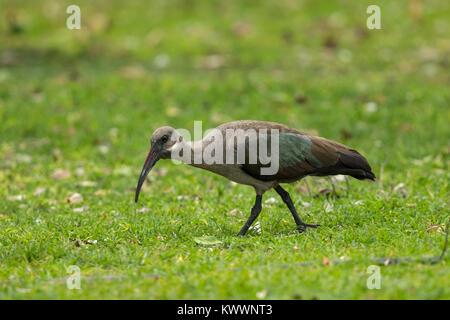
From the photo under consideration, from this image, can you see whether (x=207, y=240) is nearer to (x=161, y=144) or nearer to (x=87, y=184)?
(x=161, y=144)

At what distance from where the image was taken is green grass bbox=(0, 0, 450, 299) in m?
4.52

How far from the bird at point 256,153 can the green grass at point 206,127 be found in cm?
49

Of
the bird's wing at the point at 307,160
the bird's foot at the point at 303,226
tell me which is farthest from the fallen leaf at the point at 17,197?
the bird's foot at the point at 303,226

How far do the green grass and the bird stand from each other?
1.62 ft

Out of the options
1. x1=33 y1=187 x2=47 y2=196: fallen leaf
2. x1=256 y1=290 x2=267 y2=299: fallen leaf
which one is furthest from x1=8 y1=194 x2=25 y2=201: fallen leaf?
x1=256 y1=290 x2=267 y2=299: fallen leaf

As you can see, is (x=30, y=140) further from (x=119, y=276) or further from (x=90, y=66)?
(x=119, y=276)

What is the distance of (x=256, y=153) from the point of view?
5410 millimetres

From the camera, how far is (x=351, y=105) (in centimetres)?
1023

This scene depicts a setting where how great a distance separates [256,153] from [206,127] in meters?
4.17

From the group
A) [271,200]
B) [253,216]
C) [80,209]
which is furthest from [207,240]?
[80,209]

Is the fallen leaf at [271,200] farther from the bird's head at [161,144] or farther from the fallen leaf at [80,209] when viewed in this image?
the fallen leaf at [80,209]

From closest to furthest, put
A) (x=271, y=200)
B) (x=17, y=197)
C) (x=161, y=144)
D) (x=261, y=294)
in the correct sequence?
(x=261, y=294)
(x=161, y=144)
(x=271, y=200)
(x=17, y=197)

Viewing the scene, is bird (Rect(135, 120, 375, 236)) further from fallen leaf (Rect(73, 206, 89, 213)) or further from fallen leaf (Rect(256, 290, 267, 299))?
fallen leaf (Rect(256, 290, 267, 299))
